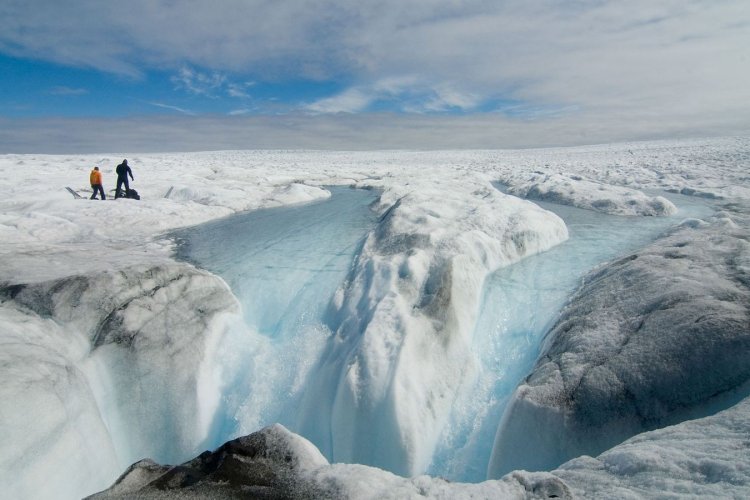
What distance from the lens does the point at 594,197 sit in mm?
13891

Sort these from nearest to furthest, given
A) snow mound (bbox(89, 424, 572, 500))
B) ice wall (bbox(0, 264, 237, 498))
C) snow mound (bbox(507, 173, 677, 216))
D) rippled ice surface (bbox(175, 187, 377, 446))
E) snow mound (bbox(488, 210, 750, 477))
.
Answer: snow mound (bbox(89, 424, 572, 500))
snow mound (bbox(488, 210, 750, 477))
ice wall (bbox(0, 264, 237, 498))
rippled ice surface (bbox(175, 187, 377, 446))
snow mound (bbox(507, 173, 677, 216))

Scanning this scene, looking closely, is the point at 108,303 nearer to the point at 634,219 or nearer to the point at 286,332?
the point at 286,332

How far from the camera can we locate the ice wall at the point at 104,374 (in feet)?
12.5

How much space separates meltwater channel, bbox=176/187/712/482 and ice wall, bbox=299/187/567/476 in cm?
27

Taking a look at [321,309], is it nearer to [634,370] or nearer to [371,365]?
[371,365]

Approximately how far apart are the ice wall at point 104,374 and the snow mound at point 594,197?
11933 mm

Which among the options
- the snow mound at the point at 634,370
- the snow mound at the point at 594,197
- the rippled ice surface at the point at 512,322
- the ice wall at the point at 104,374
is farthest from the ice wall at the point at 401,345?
the snow mound at the point at 594,197

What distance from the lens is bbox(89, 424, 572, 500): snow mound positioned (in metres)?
2.74

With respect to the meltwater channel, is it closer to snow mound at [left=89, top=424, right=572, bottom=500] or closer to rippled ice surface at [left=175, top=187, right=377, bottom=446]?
rippled ice surface at [left=175, top=187, right=377, bottom=446]

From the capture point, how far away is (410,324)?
18.0 ft

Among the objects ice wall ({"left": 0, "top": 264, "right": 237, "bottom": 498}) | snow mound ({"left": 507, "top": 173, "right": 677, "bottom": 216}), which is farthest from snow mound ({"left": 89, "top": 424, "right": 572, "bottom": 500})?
snow mound ({"left": 507, "top": 173, "right": 677, "bottom": 216})

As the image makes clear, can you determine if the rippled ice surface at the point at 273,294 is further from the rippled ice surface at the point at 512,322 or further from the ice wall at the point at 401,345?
the rippled ice surface at the point at 512,322

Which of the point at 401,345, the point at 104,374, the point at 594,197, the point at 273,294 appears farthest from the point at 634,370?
the point at 594,197

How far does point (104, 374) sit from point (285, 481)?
11.7ft
